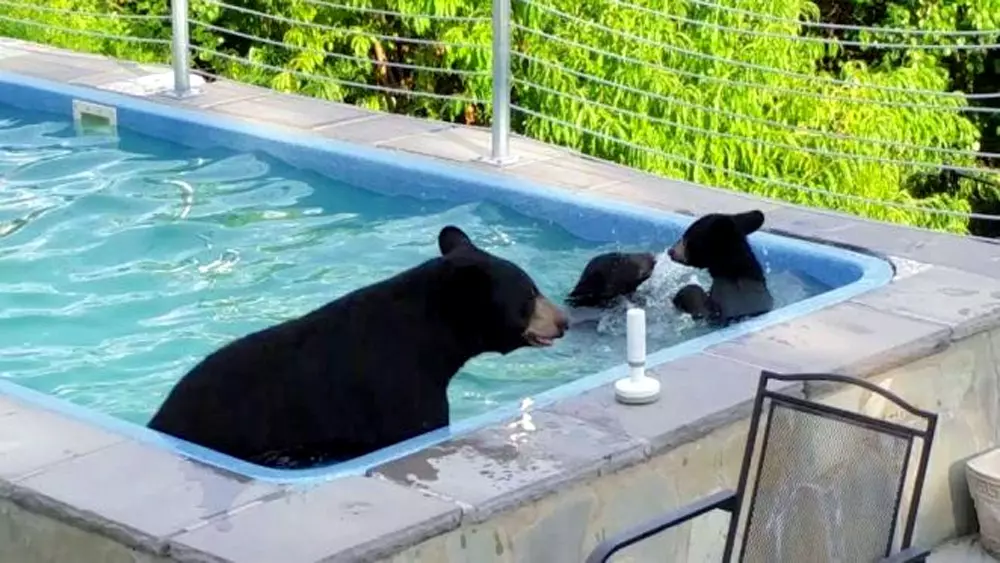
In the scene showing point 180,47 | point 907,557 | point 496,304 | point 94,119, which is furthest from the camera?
point 94,119

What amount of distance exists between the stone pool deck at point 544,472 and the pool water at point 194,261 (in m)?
0.90

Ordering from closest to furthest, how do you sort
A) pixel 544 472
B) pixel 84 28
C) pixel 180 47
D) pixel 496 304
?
pixel 544 472 < pixel 496 304 < pixel 180 47 < pixel 84 28

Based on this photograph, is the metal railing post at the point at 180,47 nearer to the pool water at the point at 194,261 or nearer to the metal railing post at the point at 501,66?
the pool water at the point at 194,261

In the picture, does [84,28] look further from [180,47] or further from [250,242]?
[250,242]

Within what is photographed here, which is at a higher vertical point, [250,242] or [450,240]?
[450,240]

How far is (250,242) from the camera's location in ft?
23.9

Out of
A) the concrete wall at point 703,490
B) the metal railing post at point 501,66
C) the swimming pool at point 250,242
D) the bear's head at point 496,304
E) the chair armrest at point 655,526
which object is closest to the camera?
the chair armrest at point 655,526

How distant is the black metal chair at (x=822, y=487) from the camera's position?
3.80 meters

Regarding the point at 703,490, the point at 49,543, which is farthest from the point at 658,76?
the point at 49,543

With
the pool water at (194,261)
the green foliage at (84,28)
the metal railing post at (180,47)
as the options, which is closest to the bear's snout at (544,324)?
the pool water at (194,261)

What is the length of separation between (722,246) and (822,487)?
2111mm

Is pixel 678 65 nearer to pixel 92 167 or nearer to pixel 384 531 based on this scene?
pixel 92 167

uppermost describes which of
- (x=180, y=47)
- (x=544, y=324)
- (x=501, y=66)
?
(x=501, y=66)

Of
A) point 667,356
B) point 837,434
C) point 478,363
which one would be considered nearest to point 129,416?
point 478,363
